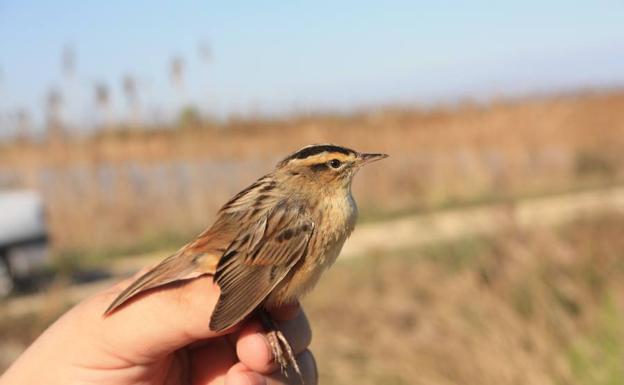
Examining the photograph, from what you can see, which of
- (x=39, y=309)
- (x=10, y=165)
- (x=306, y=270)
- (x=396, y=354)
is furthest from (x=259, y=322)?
(x=10, y=165)

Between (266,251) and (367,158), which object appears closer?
(266,251)

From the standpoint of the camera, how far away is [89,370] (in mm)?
2281

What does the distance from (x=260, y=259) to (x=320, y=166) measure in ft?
1.61

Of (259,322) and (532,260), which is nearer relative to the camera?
(259,322)

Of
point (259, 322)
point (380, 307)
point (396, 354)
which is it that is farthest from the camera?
point (380, 307)

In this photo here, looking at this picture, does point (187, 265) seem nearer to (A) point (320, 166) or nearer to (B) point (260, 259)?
(B) point (260, 259)

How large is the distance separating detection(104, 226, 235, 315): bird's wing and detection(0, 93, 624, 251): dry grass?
10380 mm

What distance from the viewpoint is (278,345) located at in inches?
86.9

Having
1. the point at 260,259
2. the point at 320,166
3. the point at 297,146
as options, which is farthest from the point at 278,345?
the point at 297,146

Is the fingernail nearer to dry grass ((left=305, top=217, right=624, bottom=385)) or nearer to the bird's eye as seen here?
the bird's eye

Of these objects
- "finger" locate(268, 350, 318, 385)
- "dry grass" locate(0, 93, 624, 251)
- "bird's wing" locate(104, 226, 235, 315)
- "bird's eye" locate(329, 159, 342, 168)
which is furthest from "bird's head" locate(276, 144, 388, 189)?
"dry grass" locate(0, 93, 624, 251)

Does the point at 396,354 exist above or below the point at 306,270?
below

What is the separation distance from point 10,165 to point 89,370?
11.5m

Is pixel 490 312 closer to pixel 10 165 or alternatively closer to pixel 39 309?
pixel 39 309
